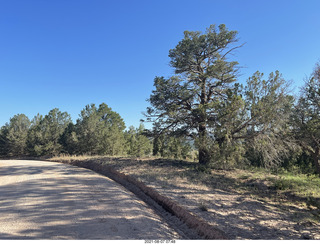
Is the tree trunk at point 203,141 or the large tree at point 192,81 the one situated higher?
the large tree at point 192,81

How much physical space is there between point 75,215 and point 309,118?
1108cm

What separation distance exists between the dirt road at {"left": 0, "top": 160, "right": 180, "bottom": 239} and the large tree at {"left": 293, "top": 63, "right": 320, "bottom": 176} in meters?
8.47

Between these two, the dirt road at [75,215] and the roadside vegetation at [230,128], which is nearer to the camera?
the dirt road at [75,215]

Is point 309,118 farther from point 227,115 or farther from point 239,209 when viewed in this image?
point 239,209

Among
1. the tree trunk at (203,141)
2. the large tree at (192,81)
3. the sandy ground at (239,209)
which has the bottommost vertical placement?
the sandy ground at (239,209)

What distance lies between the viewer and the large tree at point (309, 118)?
8.53 m

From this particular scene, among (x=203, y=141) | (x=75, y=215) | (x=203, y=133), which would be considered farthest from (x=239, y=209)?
(x=203, y=133)

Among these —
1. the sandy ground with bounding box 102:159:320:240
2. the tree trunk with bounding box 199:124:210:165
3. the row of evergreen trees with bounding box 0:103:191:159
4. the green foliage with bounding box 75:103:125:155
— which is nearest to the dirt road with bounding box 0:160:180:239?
the sandy ground with bounding box 102:159:320:240

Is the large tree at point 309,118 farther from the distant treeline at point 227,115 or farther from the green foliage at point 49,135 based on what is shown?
the green foliage at point 49,135

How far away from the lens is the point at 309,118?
9367 mm

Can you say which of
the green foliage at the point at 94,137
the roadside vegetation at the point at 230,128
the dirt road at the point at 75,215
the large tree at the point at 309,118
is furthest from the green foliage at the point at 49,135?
the large tree at the point at 309,118

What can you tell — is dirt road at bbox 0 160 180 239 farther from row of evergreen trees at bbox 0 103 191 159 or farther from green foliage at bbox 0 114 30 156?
green foliage at bbox 0 114 30 156

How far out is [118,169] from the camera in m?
11.1

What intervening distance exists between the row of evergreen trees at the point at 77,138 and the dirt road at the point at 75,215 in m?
13.8
